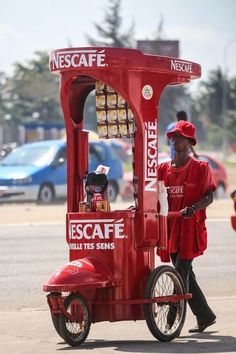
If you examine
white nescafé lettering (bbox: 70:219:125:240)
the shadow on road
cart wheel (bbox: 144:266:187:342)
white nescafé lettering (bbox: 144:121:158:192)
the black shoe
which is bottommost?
the shadow on road

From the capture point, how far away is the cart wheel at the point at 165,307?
10.2 m

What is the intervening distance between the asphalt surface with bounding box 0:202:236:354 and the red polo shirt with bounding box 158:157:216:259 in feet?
2.39

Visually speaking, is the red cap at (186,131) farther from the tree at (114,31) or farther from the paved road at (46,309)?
the tree at (114,31)

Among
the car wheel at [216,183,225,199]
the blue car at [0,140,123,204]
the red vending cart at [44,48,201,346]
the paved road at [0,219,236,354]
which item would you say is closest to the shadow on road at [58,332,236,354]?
the paved road at [0,219,236,354]

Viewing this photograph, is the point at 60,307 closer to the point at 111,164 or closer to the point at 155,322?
the point at 155,322

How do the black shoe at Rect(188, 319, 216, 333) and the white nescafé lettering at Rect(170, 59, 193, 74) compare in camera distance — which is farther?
the black shoe at Rect(188, 319, 216, 333)

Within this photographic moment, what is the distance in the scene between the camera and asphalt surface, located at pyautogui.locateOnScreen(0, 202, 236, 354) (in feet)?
33.3

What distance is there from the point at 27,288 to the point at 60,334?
4487 mm

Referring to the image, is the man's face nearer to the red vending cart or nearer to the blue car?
the red vending cart

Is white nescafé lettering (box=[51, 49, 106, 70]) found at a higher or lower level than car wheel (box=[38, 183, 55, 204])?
lower

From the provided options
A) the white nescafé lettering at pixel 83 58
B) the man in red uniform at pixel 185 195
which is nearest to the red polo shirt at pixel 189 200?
the man in red uniform at pixel 185 195

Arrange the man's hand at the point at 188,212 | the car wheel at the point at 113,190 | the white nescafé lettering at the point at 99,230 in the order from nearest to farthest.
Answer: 1. the white nescafé lettering at the point at 99,230
2. the man's hand at the point at 188,212
3. the car wheel at the point at 113,190

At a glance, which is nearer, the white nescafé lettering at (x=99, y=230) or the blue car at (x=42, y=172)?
the white nescafé lettering at (x=99, y=230)

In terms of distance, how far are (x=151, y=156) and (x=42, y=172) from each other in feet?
67.8
